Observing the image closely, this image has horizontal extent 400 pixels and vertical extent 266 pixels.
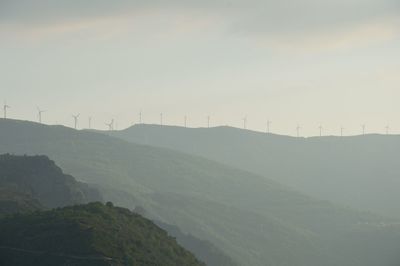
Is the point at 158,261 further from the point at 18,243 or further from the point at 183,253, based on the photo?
the point at 18,243

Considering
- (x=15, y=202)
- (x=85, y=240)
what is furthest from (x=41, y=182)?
(x=85, y=240)

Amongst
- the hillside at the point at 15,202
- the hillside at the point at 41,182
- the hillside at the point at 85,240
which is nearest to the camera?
the hillside at the point at 85,240

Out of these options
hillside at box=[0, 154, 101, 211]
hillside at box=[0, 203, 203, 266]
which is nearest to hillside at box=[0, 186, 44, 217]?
hillside at box=[0, 154, 101, 211]

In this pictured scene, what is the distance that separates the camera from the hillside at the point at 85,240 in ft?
328

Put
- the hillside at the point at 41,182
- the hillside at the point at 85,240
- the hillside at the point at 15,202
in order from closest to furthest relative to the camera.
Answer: the hillside at the point at 85,240, the hillside at the point at 15,202, the hillside at the point at 41,182

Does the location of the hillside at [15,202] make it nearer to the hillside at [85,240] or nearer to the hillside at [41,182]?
the hillside at [41,182]

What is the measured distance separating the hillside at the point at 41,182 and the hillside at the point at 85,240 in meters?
47.6

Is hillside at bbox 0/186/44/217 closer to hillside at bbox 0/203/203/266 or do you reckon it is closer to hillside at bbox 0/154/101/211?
hillside at bbox 0/154/101/211

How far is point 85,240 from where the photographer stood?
102375 mm

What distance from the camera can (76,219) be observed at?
109438 millimetres

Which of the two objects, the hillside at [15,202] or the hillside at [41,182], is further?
the hillside at [41,182]

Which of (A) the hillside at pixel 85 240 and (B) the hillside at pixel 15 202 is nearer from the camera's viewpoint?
(A) the hillside at pixel 85 240

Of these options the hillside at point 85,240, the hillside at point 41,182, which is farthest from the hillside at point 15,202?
the hillside at point 85,240

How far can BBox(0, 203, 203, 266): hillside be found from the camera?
328ft
